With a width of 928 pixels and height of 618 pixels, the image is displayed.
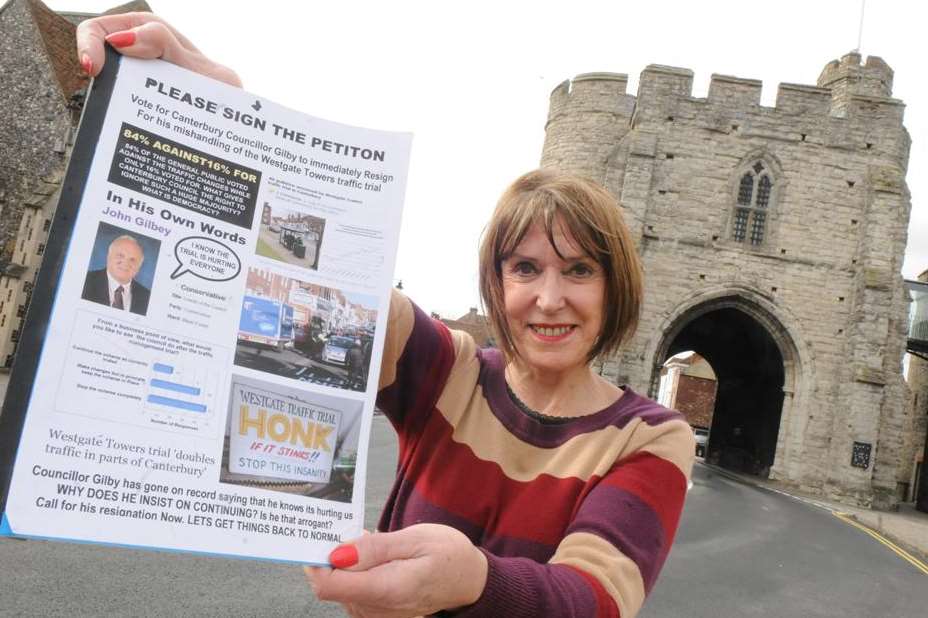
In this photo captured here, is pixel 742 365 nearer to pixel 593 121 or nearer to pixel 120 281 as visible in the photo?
pixel 593 121

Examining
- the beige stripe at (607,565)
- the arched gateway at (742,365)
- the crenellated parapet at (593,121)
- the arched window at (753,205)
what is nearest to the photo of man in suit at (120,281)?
the beige stripe at (607,565)

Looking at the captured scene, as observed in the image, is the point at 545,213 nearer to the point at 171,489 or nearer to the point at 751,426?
the point at 171,489

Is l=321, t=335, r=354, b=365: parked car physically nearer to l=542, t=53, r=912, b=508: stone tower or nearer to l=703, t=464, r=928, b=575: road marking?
l=703, t=464, r=928, b=575: road marking

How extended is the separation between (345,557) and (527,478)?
0.47 meters

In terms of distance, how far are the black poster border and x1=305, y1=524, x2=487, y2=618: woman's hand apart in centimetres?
47

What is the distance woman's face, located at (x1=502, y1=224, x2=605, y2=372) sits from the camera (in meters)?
1.43

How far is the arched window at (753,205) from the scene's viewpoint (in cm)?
1900

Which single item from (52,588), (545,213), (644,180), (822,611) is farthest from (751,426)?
(545,213)

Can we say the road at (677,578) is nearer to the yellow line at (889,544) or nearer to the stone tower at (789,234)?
the yellow line at (889,544)

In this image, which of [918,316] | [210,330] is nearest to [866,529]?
[918,316]

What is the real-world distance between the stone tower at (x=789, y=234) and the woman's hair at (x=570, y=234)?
644 inches

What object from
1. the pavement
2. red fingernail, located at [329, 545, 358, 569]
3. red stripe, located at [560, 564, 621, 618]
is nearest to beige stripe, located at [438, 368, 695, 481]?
red stripe, located at [560, 564, 621, 618]

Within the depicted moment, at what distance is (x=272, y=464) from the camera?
111 centimetres

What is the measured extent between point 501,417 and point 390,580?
→ 21.9 inches
